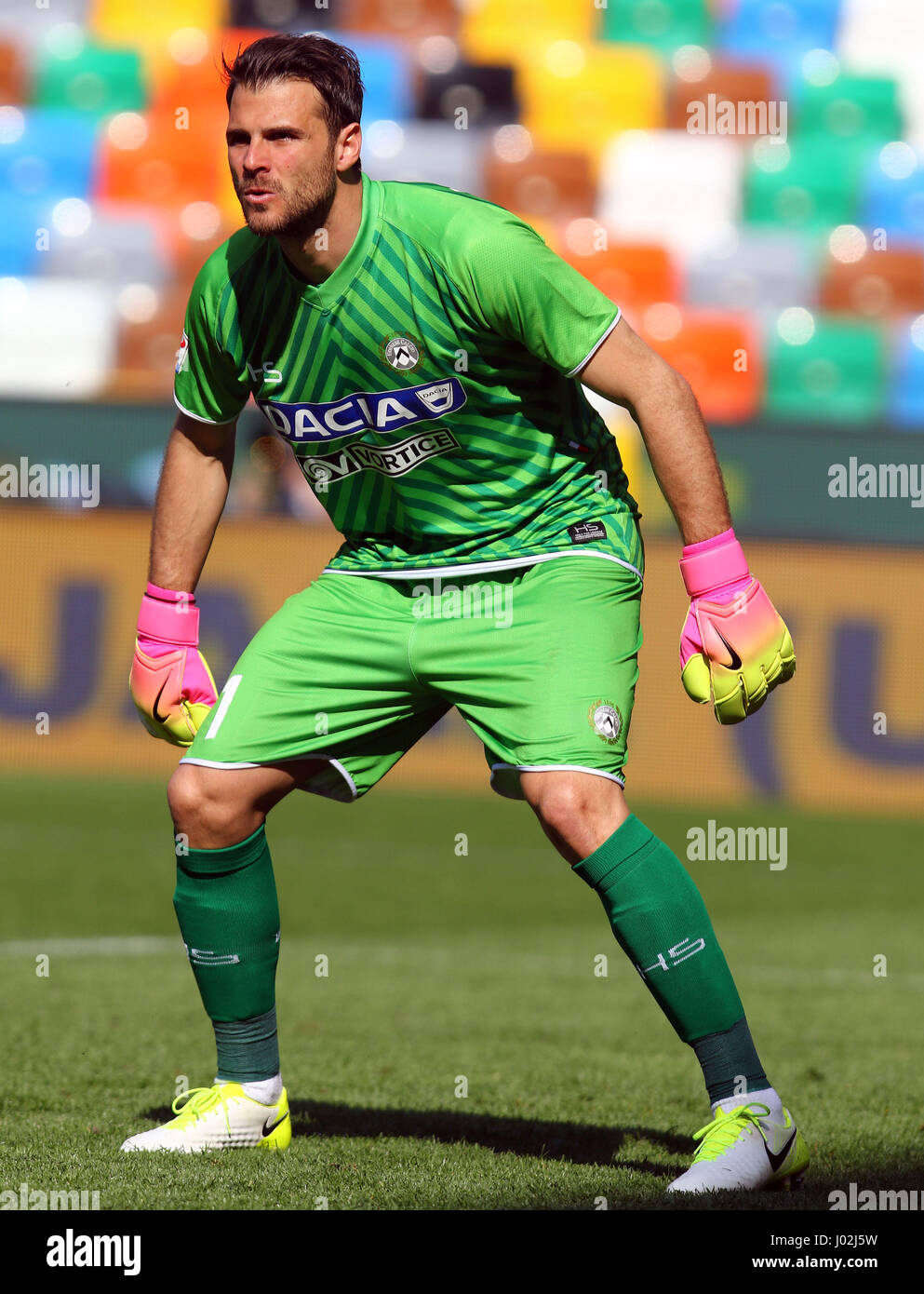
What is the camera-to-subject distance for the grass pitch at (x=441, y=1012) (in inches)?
145

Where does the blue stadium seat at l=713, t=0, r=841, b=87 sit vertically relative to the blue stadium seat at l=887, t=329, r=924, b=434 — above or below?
above

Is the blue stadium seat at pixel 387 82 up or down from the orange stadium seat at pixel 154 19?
down

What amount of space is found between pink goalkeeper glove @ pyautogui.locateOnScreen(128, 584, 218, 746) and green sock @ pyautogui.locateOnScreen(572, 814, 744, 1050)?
3.55ft

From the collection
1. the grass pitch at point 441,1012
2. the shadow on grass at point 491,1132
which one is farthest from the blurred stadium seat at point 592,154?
the shadow on grass at point 491,1132

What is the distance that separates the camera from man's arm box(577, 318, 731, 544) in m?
3.52

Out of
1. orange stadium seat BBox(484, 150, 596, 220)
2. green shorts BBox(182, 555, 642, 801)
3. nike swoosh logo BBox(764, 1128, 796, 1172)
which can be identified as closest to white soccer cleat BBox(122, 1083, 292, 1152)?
green shorts BBox(182, 555, 642, 801)

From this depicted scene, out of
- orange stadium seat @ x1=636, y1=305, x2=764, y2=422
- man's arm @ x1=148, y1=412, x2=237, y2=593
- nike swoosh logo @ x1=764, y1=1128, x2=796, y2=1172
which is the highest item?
orange stadium seat @ x1=636, y1=305, x2=764, y2=422

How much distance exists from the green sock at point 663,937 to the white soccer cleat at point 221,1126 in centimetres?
93

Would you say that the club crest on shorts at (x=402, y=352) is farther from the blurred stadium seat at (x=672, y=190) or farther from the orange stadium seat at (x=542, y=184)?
the blurred stadium seat at (x=672, y=190)

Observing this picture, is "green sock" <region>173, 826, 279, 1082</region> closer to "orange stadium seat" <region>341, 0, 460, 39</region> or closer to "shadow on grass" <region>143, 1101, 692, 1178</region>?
"shadow on grass" <region>143, 1101, 692, 1178</region>

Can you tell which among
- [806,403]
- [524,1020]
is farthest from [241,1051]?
[806,403]

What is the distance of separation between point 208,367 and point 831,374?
37.6 ft
